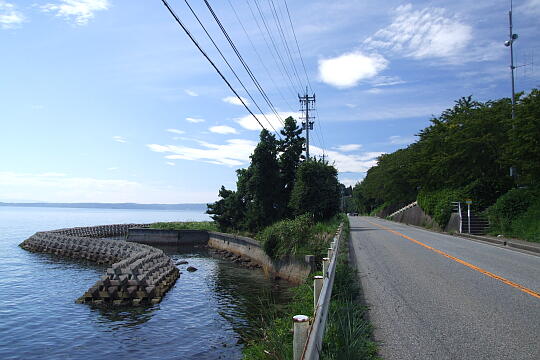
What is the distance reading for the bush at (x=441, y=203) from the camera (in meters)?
32.8

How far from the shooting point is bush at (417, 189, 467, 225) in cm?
3281

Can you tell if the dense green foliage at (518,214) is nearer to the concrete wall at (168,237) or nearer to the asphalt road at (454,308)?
the asphalt road at (454,308)

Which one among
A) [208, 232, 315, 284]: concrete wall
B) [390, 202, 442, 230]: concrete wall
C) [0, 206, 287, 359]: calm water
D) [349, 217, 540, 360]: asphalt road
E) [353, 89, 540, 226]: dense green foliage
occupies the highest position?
[353, 89, 540, 226]: dense green foliage

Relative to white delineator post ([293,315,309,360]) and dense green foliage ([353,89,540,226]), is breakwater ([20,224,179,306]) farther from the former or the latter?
dense green foliage ([353,89,540,226])

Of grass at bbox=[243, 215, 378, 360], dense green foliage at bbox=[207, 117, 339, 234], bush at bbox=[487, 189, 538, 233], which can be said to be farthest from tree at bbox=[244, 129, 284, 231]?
grass at bbox=[243, 215, 378, 360]

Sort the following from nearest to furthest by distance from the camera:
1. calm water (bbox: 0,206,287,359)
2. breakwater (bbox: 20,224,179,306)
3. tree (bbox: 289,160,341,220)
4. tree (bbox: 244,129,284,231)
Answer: calm water (bbox: 0,206,287,359), breakwater (bbox: 20,224,179,306), tree (bbox: 289,160,341,220), tree (bbox: 244,129,284,231)

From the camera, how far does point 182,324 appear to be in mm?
12500

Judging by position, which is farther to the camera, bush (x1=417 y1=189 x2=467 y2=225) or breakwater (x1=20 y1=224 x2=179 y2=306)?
bush (x1=417 y1=189 x2=467 y2=225)

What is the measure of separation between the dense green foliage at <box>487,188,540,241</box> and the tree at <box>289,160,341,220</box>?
1111 centimetres

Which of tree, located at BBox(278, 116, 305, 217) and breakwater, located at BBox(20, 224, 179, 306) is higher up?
tree, located at BBox(278, 116, 305, 217)

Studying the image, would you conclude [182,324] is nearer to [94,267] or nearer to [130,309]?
[130,309]

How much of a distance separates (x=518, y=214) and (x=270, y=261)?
1602 cm

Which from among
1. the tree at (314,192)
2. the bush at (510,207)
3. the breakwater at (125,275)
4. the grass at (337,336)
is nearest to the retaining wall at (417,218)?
the bush at (510,207)

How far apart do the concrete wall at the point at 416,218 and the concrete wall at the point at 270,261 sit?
17560 mm
